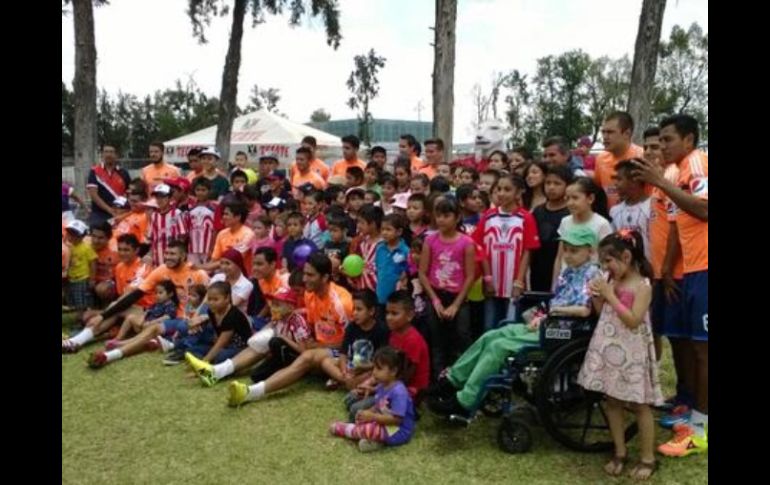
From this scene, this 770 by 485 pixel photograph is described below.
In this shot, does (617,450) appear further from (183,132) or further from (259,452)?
(183,132)

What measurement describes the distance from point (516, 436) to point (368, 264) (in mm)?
2111

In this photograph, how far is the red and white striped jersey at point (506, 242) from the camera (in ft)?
15.7

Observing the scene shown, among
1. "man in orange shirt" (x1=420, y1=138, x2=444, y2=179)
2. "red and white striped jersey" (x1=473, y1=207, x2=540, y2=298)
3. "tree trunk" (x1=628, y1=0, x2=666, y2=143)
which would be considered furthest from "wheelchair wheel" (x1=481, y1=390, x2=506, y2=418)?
"tree trunk" (x1=628, y1=0, x2=666, y2=143)

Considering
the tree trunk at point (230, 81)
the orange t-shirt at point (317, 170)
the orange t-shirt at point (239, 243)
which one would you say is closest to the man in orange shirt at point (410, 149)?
the orange t-shirt at point (317, 170)

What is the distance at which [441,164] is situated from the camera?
25.8 ft

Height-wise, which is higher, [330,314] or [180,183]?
[180,183]

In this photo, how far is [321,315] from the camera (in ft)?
17.5

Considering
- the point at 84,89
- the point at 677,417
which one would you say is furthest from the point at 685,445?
the point at 84,89

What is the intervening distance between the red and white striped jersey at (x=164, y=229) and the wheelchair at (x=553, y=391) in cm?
446

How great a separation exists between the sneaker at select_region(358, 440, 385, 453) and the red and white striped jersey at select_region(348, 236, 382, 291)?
1615 mm

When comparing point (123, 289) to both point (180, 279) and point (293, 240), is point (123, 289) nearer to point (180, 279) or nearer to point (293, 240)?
point (180, 279)
